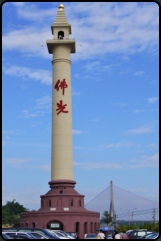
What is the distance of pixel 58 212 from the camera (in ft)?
155

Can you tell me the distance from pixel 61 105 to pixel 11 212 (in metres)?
96.3

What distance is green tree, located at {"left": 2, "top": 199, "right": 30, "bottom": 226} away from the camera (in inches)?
4830

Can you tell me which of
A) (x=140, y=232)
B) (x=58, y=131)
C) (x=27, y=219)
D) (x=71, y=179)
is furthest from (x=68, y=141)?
(x=140, y=232)

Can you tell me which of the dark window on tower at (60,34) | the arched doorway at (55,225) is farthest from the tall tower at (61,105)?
the arched doorway at (55,225)

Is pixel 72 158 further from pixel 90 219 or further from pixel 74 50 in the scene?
pixel 74 50

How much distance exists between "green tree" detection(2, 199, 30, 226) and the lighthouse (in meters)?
76.9

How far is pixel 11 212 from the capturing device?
5384 inches

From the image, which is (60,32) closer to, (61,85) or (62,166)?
(61,85)

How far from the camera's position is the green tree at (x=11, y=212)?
122688 millimetres

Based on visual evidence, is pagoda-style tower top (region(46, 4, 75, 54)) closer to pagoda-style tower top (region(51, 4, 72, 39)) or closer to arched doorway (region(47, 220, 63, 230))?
pagoda-style tower top (region(51, 4, 72, 39))

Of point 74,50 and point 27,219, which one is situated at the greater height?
point 74,50

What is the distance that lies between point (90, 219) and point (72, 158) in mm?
9566

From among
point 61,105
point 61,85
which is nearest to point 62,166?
point 61,105

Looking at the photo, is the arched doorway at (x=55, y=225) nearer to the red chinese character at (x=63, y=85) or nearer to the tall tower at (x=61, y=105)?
the tall tower at (x=61, y=105)
